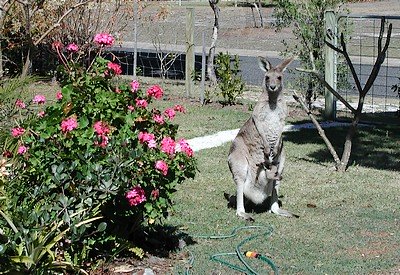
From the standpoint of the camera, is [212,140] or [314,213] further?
[212,140]

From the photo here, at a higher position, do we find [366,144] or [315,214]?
[315,214]

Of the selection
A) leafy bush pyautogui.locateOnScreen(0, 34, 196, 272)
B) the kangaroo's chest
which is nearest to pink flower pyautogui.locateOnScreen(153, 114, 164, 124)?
leafy bush pyautogui.locateOnScreen(0, 34, 196, 272)

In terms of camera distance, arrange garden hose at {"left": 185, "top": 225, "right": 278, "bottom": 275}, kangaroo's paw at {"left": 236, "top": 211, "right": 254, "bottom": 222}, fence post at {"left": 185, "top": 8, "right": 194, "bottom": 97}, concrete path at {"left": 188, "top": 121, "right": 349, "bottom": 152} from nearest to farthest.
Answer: garden hose at {"left": 185, "top": 225, "right": 278, "bottom": 275} → kangaroo's paw at {"left": 236, "top": 211, "right": 254, "bottom": 222} → concrete path at {"left": 188, "top": 121, "right": 349, "bottom": 152} → fence post at {"left": 185, "top": 8, "right": 194, "bottom": 97}

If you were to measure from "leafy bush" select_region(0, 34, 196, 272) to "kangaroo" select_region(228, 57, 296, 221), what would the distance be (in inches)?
69.1

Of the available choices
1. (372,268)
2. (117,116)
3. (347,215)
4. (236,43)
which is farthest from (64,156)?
(236,43)

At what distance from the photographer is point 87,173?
6.21 m

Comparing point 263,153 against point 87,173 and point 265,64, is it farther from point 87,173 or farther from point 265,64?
point 87,173

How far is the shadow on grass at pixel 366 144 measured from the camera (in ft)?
38.3

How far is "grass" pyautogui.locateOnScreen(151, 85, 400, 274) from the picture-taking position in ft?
23.9

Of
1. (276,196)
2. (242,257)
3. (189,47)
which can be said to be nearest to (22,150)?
(242,257)

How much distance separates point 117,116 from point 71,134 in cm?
46

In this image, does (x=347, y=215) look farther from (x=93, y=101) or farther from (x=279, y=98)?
(x=93, y=101)

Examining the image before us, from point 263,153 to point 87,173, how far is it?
115 inches

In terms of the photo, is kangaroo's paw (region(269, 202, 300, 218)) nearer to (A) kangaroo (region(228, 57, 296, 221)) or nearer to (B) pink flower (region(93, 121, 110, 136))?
(A) kangaroo (region(228, 57, 296, 221))
